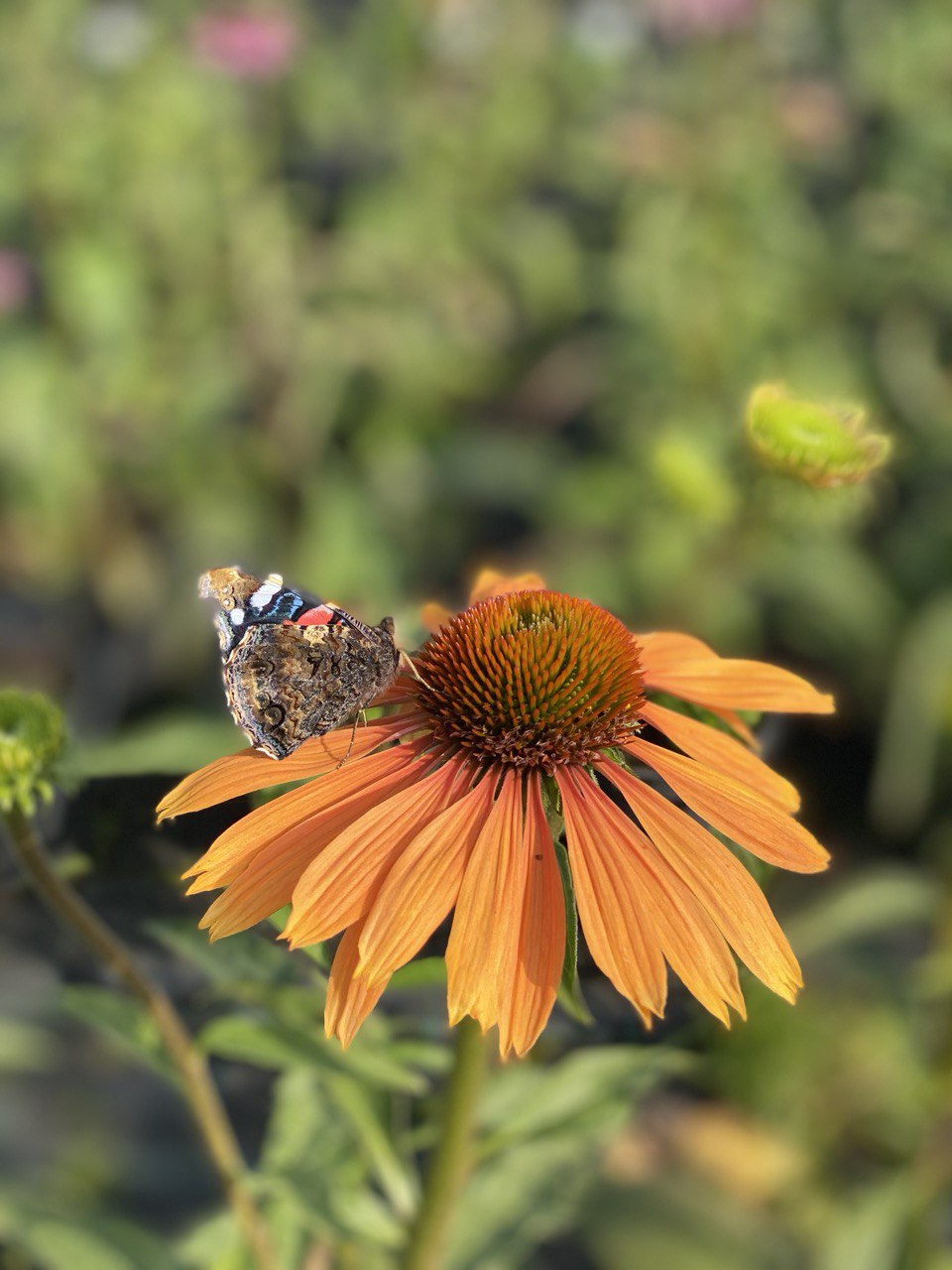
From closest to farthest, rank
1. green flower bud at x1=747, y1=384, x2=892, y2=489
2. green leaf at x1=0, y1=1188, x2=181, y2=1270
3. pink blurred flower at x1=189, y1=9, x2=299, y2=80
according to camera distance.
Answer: green leaf at x1=0, y1=1188, x2=181, y2=1270, green flower bud at x1=747, y1=384, x2=892, y2=489, pink blurred flower at x1=189, y1=9, x2=299, y2=80

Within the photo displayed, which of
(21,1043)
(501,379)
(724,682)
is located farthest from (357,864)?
(501,379)

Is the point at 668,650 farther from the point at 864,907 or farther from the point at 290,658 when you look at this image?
the point at 864,907

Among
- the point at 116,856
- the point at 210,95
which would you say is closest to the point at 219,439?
the point at 210,95

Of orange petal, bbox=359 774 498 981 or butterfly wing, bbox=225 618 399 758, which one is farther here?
butterfly wing, bbox=225 618 399 758

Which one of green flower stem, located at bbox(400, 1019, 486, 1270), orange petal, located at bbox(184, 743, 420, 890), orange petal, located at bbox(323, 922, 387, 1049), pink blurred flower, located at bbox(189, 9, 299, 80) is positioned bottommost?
green flower stem, located at bbox(400, 1019, 486, 1270)

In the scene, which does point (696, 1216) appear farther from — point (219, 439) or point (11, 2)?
point (11, 2)

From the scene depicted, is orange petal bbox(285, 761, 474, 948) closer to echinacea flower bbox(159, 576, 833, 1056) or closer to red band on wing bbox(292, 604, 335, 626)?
echinacea flower bbox(159, 576, 833, 1056)

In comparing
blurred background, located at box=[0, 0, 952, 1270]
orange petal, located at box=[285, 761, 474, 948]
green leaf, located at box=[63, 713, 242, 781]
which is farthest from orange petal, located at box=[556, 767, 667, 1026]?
blurred background, located at box=[0, 0, 952, 1270]

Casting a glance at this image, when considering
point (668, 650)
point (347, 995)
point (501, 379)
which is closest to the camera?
point (347, 995)
